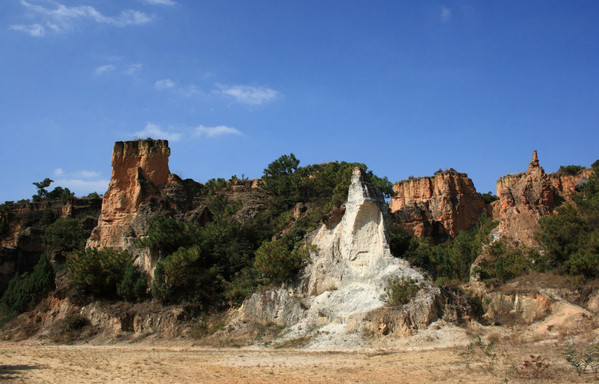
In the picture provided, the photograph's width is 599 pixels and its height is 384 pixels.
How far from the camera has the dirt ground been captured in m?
13.3

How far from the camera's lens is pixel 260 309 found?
76.4 ft

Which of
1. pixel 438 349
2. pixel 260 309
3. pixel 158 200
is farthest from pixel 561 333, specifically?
pixel 158 200

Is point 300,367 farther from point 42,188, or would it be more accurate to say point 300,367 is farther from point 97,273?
point 42,188

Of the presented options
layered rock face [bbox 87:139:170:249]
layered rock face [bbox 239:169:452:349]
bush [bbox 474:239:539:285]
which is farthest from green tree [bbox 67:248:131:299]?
bush [bbox 474:239:539:285]

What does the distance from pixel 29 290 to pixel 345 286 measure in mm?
18947

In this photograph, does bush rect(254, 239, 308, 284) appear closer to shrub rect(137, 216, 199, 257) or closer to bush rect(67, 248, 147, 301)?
shrub rect(137, 216, 199, 257)

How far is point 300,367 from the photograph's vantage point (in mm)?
15734

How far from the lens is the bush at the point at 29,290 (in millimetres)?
29875

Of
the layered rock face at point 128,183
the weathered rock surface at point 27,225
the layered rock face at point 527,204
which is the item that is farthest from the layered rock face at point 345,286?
the weathered rock surface at point 27,225

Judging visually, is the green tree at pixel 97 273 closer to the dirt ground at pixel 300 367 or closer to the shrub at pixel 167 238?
the shrub at pixel 167 238

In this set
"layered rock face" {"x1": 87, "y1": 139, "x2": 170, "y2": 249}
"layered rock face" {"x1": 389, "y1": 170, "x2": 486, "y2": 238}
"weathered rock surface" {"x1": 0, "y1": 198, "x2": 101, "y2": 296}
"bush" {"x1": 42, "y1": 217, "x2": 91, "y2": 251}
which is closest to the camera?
"layered rock face" {"x1": 87, "y1": 139, "x2": 170, "y2": 249}

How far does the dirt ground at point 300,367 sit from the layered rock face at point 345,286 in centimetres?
232

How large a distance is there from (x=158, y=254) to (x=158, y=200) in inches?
260

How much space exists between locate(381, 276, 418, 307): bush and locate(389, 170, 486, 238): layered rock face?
73.6 feet
